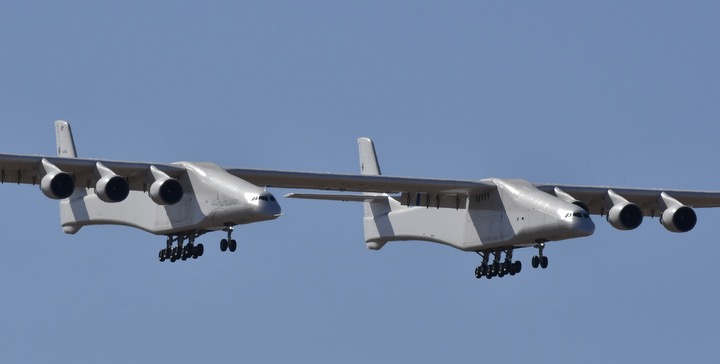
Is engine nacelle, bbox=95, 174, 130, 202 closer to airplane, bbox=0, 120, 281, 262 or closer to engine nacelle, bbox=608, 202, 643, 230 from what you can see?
airplane, bbox=0, 120, 281, 262

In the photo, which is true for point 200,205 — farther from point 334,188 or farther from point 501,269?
point 501,269

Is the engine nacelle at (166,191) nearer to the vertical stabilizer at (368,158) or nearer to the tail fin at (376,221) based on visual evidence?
the tail fin at (376,221)

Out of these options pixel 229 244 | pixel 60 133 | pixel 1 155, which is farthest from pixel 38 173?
pixel 60 133

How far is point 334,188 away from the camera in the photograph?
69.1 meters

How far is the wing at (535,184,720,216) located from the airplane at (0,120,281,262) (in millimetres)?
10758

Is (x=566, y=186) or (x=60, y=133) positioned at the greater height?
(x=60, y=133)

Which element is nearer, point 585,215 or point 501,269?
point 585,215

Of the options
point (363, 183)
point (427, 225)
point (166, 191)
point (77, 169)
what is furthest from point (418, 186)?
point (77, 169)

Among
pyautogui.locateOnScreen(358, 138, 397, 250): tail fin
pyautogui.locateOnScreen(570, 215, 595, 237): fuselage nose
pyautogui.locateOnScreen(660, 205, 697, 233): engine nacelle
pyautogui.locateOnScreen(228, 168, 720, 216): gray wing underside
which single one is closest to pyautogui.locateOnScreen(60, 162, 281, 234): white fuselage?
pyautogui.locateOnScreen(228, 168, 720, 216): gray wing underside

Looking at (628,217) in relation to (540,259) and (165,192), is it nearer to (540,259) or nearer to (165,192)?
(540,259)

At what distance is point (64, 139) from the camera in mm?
75812

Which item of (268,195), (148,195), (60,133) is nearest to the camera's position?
(268,195)

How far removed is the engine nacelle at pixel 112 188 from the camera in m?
63.2

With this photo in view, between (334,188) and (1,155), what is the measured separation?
1084 cm
